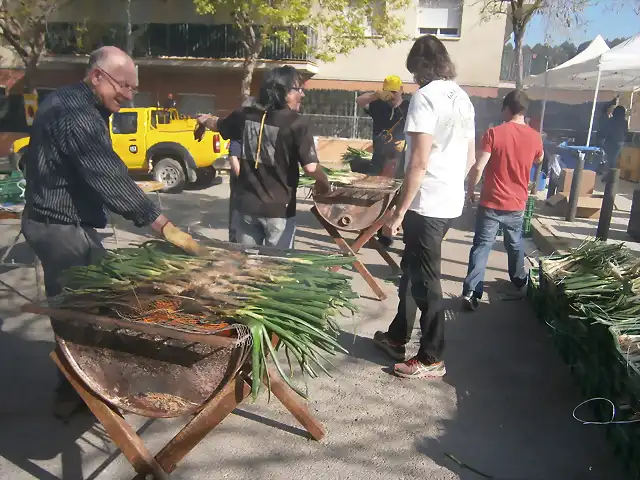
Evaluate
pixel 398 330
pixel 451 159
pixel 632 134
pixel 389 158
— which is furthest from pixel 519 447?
pixel 632 134

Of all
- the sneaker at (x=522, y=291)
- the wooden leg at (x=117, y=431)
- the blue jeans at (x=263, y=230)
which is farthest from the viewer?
the sneaker at (x=522, y=291)

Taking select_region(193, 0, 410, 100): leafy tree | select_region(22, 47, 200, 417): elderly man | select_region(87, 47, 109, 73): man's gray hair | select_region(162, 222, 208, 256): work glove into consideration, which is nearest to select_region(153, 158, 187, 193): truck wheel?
select_region(193, 0, 410, 100): leafy tree

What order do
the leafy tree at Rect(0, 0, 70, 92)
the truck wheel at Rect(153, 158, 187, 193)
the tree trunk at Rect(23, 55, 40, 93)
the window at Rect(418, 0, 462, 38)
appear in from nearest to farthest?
the truck wheel at Rect(153, 158, 187, 193)
the leafy tree at Rect(0, 0, 70, 92)
the tree trunk at Rect(23, 55, 40, 93)
the window at Rect(418, 0, 462, 38)

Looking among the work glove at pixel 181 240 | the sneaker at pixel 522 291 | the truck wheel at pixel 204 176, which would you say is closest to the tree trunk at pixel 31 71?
the truck wheel at pixel 204 176

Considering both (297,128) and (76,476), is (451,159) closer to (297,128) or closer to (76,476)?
(297,128)

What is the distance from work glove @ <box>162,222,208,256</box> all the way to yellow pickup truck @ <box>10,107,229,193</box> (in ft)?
30.1

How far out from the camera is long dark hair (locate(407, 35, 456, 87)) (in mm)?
3490

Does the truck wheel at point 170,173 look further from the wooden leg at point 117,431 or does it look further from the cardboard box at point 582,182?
the wooden leg at point 117,431

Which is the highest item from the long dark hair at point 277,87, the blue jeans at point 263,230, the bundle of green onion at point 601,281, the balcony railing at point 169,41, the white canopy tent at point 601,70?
the balcony railing at point 169,41

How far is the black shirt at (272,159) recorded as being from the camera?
388cm

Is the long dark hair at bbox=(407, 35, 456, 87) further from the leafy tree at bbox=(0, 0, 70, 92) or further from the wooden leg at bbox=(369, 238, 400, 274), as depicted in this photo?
the leafy tree at bbox=(0, 0, 70, 92)

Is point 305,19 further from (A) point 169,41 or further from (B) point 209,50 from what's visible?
(A) point 169,41

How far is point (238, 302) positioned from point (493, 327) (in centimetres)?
311

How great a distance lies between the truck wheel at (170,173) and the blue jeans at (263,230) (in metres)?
8.00
